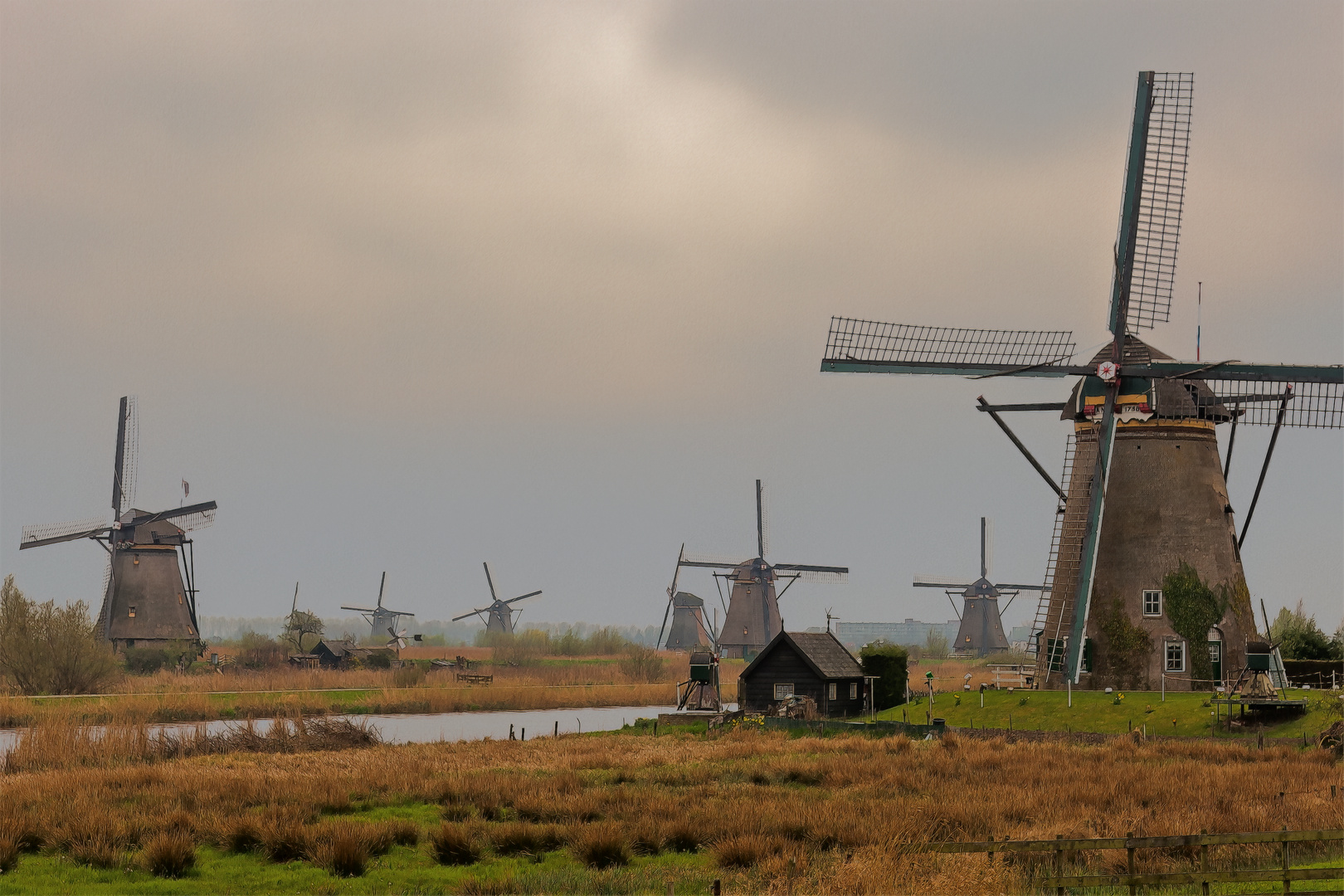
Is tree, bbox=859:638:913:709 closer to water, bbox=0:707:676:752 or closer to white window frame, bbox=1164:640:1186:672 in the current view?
water, bbox=0:707:676:752

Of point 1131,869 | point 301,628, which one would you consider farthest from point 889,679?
point 301,628

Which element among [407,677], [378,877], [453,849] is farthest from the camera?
[407,677]

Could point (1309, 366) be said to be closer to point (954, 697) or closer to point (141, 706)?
point (954, 697)

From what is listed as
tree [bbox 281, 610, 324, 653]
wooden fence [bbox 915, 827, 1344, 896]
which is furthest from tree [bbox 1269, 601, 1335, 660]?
tree [bbox 281, 610, 324, 653]

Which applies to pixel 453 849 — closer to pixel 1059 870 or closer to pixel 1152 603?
pixel 1059 870

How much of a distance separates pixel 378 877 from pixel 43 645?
5140cm

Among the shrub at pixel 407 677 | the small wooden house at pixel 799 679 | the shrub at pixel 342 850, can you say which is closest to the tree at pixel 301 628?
the shrub at pixel 407 677

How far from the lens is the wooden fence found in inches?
590

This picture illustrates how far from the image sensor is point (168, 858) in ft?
62.8

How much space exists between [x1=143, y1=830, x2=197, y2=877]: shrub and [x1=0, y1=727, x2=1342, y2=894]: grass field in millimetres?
98

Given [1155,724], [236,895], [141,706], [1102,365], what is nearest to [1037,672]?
[1155,724]

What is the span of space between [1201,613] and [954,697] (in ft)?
29.1

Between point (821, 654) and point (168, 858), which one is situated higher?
point (821, 654)

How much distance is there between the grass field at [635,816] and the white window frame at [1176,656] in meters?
7.97
